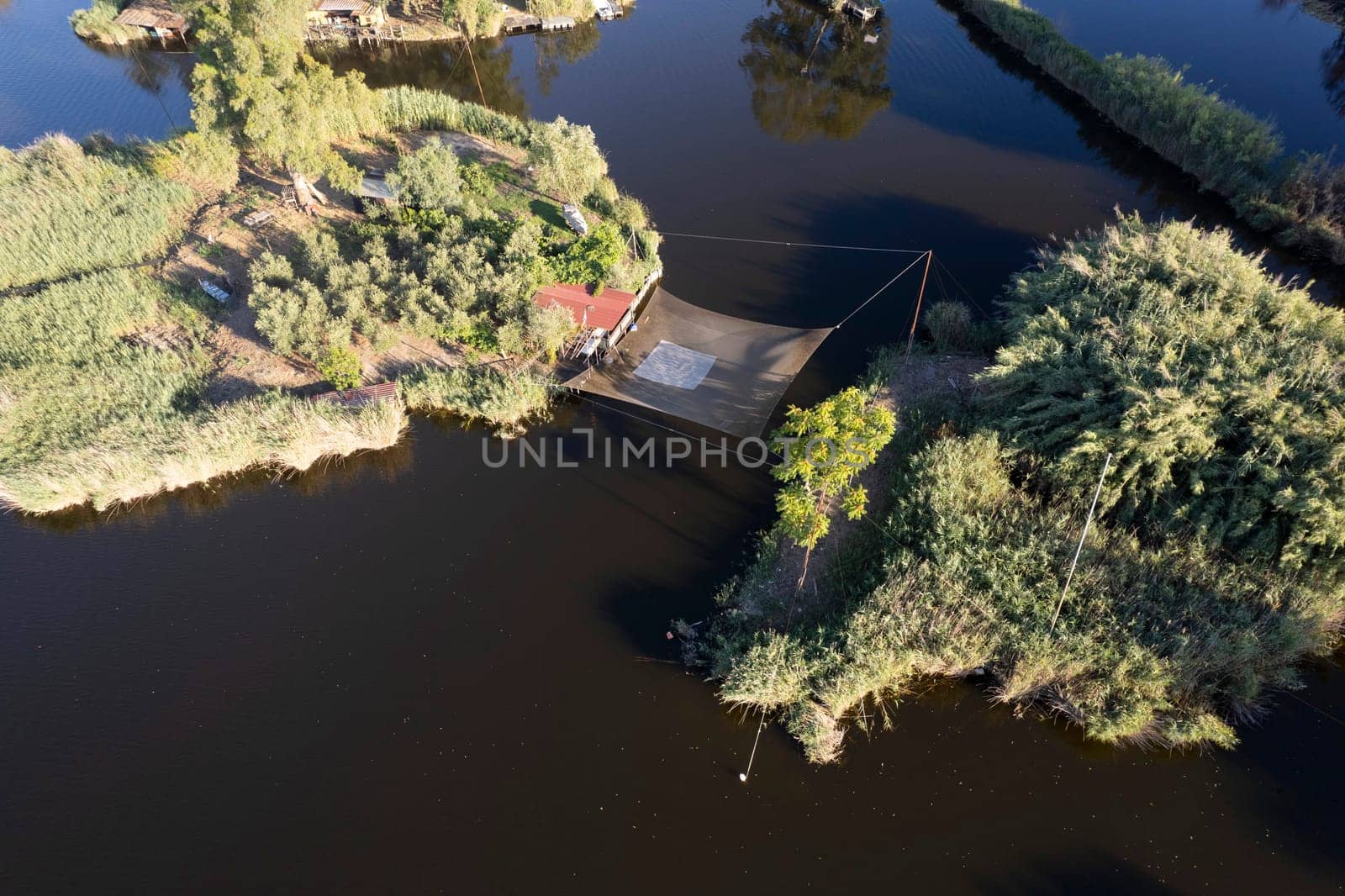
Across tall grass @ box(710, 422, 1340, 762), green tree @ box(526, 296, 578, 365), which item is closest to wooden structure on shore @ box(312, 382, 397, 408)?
green tree @ box(526, 296, 578, 365)

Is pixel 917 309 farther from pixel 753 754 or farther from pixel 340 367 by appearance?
pixel 340 367

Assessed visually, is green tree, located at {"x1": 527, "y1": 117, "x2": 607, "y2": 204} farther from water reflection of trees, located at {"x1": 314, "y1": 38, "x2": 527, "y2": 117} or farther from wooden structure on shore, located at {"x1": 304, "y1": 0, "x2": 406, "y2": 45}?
wooden structure on shore, located at {"x1": 304, "y1": 0, "x2": 406, "y2": 45}

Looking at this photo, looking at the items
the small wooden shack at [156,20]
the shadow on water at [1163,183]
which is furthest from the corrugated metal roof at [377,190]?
the small wooden shack at [156,20]

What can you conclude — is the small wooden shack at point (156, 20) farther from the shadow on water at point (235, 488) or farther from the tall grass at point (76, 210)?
the shadow on water at point (235, 488)

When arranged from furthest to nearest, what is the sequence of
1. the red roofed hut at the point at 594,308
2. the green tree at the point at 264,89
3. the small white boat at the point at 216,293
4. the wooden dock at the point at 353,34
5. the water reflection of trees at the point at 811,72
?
the wooden dock at the point at 353,34 < the water reflection of trees at the point at 811,72 < the small white boat at the point at 216,293 < the green tree at the point at 264,89 < the red roofed hut at the point at 594,308

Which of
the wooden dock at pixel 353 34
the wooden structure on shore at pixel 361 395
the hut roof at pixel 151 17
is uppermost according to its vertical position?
the wooden dock at pixel 353 34

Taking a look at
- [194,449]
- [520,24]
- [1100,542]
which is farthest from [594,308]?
[520,24]
